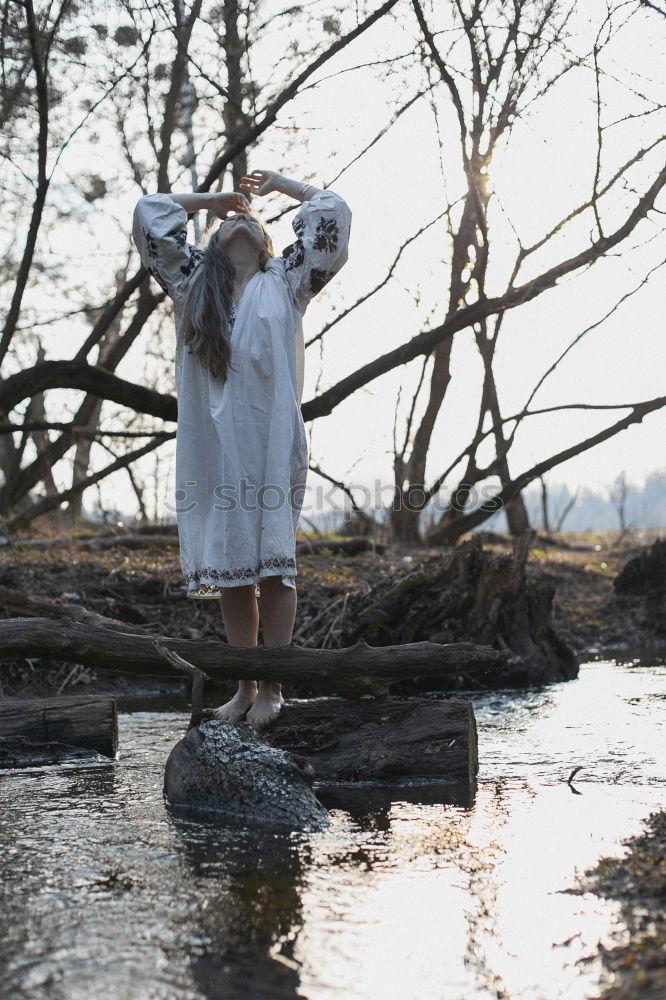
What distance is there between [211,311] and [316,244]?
532mm

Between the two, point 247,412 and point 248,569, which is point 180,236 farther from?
point 248,569

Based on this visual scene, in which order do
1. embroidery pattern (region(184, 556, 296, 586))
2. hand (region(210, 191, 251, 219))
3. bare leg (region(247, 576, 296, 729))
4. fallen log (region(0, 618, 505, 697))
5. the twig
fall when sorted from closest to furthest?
the twig
fallen log (region(0, 618, 505, 697))
embroidery pattern (region(184, 556, 296, 586))
bare leg (region(247, 576, 296, 729))
hand (region(210, 191, 251, 219))

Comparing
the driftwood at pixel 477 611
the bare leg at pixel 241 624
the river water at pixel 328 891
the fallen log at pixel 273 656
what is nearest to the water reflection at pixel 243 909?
the river water at pixel 328 891

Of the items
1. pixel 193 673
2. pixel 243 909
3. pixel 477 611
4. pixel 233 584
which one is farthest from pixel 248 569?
pixel 477 611

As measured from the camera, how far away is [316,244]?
4.06 metres

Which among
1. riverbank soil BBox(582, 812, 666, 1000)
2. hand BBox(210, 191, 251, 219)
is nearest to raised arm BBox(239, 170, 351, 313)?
hand BBox(210, 191, 251, 219)

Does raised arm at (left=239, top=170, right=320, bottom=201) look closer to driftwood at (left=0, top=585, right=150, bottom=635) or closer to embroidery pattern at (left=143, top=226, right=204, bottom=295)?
embroidery pattern at (left=143, top=226, right=204, bottom=295)

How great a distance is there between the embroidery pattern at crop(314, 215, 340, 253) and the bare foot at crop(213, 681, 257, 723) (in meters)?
1.77

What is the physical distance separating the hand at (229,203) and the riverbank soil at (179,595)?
2426 millimetres

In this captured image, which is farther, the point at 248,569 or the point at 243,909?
the point at 248,569

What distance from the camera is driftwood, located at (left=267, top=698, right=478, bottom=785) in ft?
11.6

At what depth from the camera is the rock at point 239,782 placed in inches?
117

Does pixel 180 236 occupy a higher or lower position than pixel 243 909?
higher

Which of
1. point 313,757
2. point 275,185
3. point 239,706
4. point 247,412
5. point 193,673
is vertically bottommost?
point 313,757
